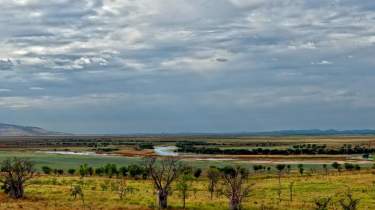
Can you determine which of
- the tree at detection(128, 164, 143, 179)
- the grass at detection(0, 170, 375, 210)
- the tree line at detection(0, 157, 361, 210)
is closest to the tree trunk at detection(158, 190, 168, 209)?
the tree line at detection(0, 157, 361, 210)

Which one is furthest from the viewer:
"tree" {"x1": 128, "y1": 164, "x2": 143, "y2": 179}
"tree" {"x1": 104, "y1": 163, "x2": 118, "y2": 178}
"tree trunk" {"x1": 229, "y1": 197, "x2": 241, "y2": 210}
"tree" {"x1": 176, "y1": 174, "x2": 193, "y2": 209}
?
"tree" {"x1": 104, "y1": 163, "x2": 118, "y2": 178}

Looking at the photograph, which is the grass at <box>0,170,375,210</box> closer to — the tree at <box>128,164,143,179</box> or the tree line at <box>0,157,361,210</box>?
the tree line at <box>0,157,361,210</box>

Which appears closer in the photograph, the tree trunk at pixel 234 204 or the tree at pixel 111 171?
the tree trunk at pixel 234 204

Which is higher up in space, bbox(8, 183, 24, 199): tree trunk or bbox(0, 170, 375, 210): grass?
bbox(8, 183, 24, 199): tree trunk

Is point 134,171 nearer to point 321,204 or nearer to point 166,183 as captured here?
point 166,183

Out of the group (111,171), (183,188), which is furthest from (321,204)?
(111,171)

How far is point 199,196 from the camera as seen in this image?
192ft

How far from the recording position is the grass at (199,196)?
4938 cm

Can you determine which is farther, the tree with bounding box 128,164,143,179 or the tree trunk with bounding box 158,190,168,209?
the tree with bounding box 128,164,143,179

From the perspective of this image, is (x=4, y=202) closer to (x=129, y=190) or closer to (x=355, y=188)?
(x=129, y=190)

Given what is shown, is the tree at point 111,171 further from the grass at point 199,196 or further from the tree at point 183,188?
the tree at point 183,188

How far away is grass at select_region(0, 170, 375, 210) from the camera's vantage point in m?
49.4

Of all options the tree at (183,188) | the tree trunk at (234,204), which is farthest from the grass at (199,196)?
the tree trunk at (234,204)

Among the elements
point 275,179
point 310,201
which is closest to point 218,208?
point 310,201
